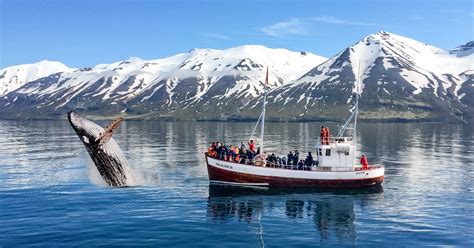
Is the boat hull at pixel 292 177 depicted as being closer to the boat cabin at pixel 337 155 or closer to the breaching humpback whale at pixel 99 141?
the boat cabin at pixel 337 155

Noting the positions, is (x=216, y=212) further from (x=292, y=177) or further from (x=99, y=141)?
(x=292, y=177)

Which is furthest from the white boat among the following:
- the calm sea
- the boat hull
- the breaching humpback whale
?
the breaching humpback whale

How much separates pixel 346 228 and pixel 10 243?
2763 centimetres

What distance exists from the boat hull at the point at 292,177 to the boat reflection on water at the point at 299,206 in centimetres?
98

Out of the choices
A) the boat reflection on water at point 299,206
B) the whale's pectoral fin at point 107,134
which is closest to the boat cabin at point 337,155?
the boat reflection on water at point 299,206

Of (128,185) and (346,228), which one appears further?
(128,185)

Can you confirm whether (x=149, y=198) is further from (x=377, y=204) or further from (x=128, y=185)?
(x=377, y=204)

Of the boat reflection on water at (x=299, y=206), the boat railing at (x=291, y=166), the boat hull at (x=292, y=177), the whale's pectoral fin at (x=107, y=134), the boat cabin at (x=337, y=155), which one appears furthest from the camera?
the boat cabin at (x=337, y=155)

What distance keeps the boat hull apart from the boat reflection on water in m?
0.98

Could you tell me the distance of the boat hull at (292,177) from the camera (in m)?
58.0

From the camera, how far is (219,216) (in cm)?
4453

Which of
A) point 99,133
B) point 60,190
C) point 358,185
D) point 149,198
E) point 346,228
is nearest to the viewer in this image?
point 99,133

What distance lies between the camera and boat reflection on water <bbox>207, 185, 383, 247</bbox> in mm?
41062

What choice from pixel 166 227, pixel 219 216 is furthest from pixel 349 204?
pixel 166 227
